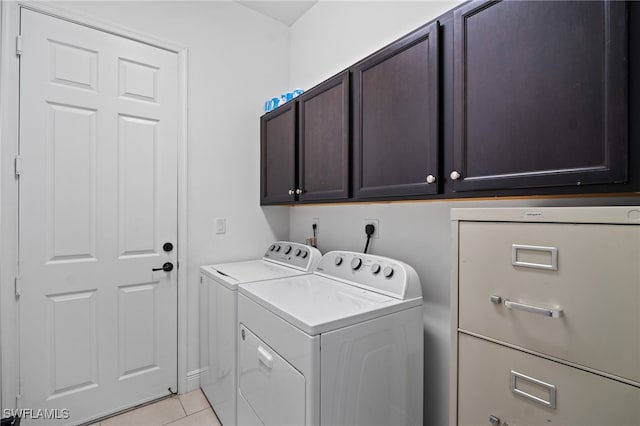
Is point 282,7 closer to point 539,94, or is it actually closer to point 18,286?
point 539,94

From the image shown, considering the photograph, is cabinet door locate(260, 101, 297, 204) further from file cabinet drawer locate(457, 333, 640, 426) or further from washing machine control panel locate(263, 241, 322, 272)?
file cabinet drawer locate(457, 333, 640, 426)

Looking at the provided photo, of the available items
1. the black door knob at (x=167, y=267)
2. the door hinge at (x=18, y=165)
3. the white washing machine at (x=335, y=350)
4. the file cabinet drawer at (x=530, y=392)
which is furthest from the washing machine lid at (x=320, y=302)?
the door hinge at (x=18, y=165)

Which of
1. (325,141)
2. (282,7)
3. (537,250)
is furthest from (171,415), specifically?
(282,7)

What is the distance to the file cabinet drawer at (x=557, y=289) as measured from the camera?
715 mm

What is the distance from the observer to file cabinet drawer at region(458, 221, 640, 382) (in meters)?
0.72

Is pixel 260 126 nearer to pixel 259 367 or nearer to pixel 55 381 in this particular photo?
Answer: pixel 259 367

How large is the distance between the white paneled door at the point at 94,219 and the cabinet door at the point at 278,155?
646mm

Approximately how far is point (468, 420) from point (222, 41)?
2.77 m

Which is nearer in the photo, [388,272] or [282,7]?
[388,272]

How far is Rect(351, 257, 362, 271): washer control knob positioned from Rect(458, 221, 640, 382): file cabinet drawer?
66 cm

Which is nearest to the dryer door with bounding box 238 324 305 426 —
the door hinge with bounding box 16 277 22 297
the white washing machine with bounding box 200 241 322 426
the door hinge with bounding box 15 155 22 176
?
the white washing machine with bounding box 200 241 322 426

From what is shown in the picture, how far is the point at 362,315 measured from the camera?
120 centimetres

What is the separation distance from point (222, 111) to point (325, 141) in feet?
3.61

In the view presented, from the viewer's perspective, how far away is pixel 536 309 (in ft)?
2.79
